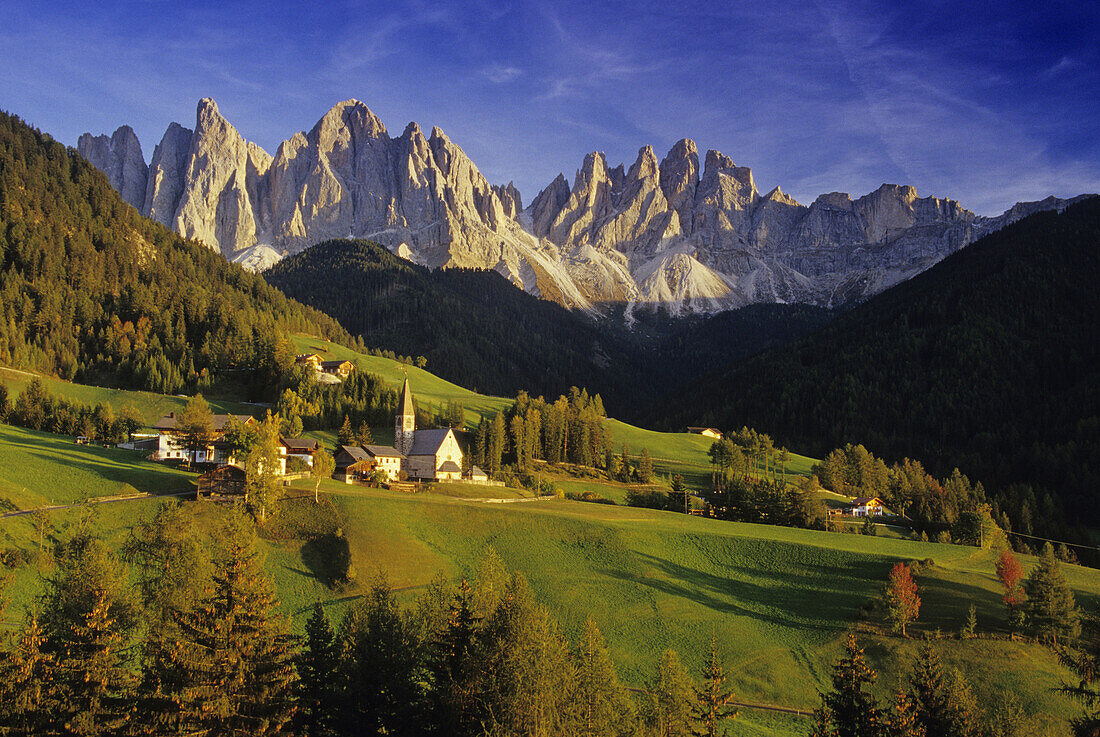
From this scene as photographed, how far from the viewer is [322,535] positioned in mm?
66750

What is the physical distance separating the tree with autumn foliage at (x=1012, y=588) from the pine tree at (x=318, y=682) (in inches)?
2041

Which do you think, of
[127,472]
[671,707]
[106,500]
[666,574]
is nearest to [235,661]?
[671,707]

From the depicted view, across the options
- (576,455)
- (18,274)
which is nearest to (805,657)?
(576,455)

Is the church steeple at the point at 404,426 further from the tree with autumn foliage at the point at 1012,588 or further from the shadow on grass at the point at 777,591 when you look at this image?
the tree with autumn foliage at the point at 1012,588

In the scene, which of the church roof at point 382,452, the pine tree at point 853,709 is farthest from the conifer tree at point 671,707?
the church roof at point 382,452

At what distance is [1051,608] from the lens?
55938 millimetres

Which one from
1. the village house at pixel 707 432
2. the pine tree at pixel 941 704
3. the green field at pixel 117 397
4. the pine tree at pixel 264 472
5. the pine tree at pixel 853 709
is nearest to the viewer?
the pine tree at pixel 941 704

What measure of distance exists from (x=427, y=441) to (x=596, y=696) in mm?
80328

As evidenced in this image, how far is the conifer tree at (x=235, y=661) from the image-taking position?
27812mm

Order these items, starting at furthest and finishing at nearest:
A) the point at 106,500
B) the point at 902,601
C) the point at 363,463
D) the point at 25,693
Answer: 1. the point at 363,463
2. the point at 106,500
3. the point at 902,601
4. the point at 25,693

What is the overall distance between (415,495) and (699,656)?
4178cm

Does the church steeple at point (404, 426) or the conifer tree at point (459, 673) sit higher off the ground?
the church steeple at point (404, 426)

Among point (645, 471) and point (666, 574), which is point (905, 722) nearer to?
point (666, 574)

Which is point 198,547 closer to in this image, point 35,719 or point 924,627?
point 35,719
